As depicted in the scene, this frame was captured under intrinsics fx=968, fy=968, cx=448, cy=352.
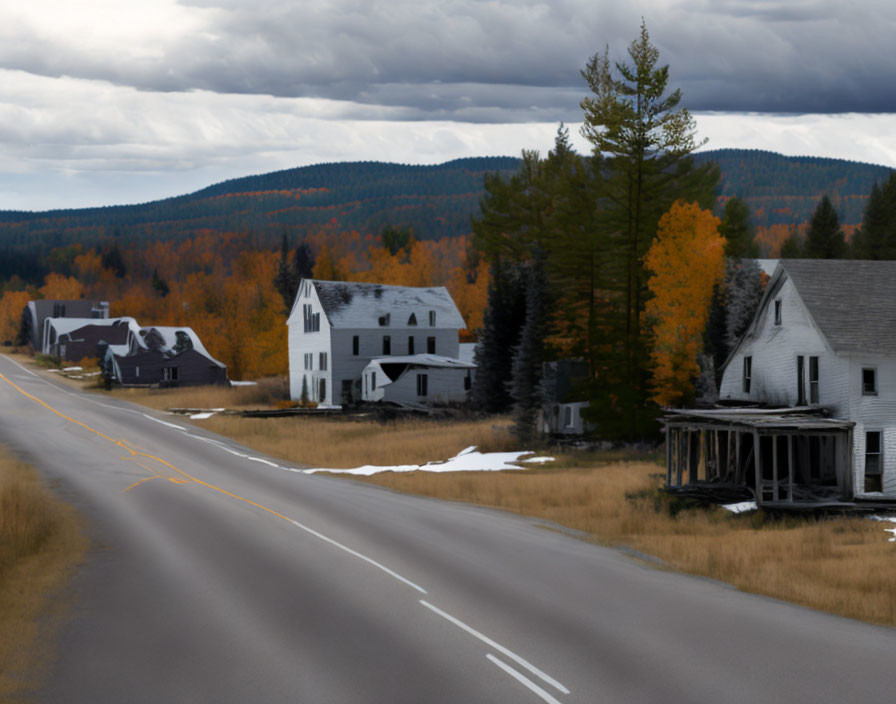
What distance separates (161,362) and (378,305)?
28.6 meters

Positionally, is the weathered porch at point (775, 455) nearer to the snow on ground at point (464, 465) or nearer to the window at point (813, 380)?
the window at point (813, 380)

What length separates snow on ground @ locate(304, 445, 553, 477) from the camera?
3906 cm

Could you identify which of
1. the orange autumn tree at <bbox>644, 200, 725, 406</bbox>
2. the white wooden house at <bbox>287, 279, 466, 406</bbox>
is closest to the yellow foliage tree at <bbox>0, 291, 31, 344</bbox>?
→ the white wooden house at <bbox>287, 279, 466, 406</bbox>

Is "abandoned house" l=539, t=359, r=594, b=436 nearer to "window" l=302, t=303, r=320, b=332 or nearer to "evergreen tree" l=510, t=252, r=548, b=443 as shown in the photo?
"evergreen tree" l=510, t=252, r=548, b=443

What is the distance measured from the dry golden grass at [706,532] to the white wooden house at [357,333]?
110ft

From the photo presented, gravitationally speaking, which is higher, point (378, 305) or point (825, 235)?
point (825, 235)

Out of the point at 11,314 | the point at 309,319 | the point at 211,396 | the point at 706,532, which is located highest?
the point at 11,314

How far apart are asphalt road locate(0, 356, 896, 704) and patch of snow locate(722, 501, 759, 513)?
8056 mm

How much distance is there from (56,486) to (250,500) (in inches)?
296

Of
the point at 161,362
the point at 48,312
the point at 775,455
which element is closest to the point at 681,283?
the point at 775,455

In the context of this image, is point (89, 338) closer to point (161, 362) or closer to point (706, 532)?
point (161, 362)

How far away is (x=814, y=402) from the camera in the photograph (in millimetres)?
32188

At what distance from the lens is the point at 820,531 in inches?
985

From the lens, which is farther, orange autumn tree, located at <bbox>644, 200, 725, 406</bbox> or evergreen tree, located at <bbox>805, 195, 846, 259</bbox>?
evergreen tree, located at <bbox>805, 195, 846, 259</bbox>
